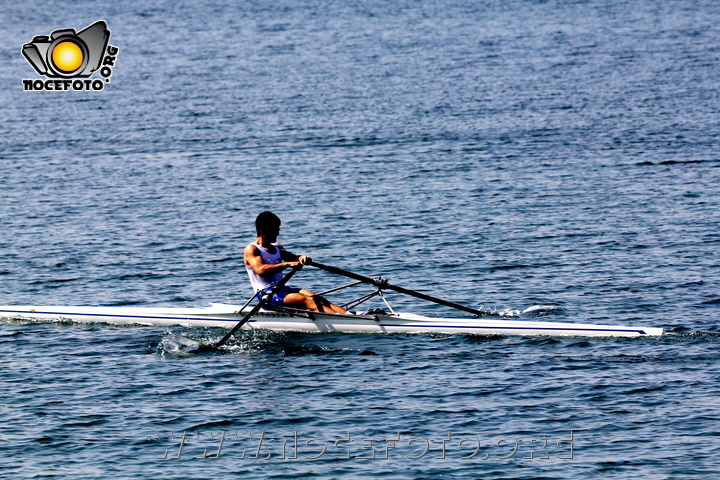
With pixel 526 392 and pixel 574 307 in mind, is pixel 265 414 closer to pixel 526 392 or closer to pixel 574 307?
pixel 526 392

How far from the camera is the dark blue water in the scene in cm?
1524

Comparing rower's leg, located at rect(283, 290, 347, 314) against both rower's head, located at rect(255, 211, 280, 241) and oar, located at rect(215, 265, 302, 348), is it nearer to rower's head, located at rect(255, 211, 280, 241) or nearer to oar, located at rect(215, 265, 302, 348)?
oar, located at rect(215, 265, 302, 348)

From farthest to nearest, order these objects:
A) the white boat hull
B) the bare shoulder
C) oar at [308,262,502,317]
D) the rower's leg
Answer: the rower's leg, the bare shoulder, the white boat hull, oar at [308,262,502,317]

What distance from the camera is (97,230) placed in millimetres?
29172

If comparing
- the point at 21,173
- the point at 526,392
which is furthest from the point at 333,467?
the point at 21,173

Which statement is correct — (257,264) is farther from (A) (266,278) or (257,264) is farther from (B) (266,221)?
(B) (266,221)

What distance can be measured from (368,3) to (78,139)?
49143 millimetres
